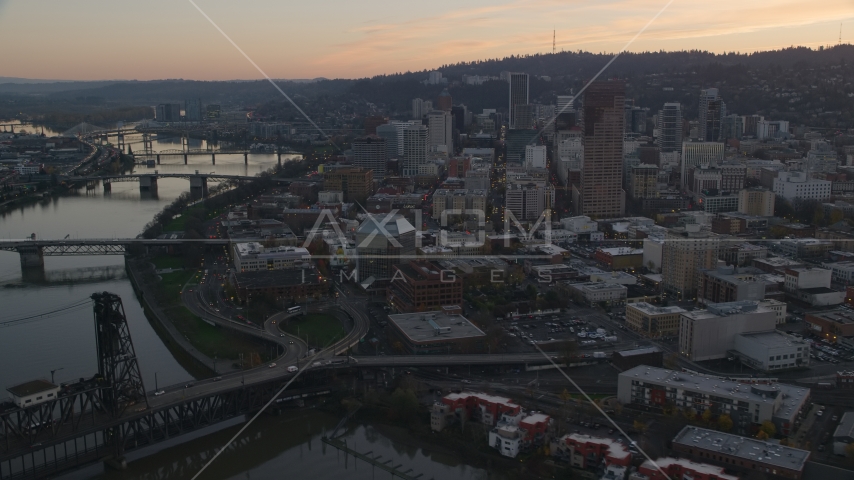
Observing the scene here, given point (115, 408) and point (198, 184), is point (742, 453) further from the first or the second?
point (198, 184)

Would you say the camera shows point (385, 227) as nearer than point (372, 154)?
Yes

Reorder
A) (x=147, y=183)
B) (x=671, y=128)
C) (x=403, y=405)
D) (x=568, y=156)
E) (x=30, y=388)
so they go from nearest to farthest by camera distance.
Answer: (x=30, y=388), (x=403, y=405), (x=568, y=156), (x=147, y=183), (x=671, y=128)

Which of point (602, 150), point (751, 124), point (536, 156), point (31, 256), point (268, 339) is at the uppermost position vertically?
point (751, 124)

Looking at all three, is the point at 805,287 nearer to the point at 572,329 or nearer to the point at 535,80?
the point at 572,329

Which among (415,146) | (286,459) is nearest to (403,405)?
(286,459)

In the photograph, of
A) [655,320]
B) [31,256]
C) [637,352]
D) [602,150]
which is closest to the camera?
[637,352]

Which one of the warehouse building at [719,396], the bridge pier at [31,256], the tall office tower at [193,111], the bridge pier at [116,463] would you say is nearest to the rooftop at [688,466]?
the warehouse building at [719,396]

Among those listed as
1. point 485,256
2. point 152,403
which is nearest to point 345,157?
point 485,256
